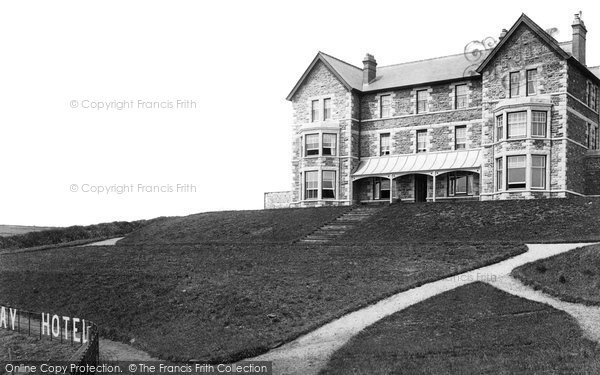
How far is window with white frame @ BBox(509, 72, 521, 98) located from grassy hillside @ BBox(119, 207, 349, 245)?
12009 mm

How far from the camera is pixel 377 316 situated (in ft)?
55.1

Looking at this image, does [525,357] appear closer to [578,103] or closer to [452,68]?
[578,103]

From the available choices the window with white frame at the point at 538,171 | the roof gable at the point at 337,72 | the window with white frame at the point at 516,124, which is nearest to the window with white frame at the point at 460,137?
the window with white frame at the point at 516,124

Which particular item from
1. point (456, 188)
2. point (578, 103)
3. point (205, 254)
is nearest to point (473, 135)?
point (456, 188)

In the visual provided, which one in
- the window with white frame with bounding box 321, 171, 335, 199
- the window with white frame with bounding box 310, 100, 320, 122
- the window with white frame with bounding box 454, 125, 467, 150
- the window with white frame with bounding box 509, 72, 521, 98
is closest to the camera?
the window with white frame with bounding box 509, 72, 521, 98

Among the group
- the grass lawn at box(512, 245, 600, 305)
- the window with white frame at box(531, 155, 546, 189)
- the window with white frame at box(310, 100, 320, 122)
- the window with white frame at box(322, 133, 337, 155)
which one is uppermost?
the window with white frame at box(310, 100, 320, 122)

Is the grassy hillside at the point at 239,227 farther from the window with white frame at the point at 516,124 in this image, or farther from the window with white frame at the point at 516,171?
the window with white frame at the point at 516,124

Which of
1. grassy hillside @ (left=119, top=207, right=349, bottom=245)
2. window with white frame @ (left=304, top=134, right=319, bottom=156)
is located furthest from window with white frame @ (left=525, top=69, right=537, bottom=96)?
window with white frame @ (left=304, top=134, right=319, bottom=156)

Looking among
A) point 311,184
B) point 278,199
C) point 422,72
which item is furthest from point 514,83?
point 278,199

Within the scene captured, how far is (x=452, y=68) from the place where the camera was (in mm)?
42469

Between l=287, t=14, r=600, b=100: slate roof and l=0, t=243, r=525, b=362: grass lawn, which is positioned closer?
l=0, t=243, r=525, b=362: grass lawn

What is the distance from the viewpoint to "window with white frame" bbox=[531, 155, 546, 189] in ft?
115

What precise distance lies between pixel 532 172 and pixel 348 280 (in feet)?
61.6

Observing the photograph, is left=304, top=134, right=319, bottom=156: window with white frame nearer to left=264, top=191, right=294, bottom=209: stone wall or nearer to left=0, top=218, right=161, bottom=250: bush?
left=264, top=191, right=294, bottom=209: stone wall
